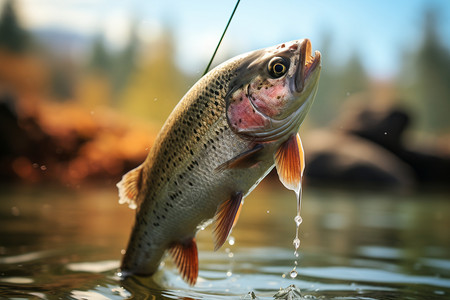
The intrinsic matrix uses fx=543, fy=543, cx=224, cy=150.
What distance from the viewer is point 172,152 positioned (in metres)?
3.49

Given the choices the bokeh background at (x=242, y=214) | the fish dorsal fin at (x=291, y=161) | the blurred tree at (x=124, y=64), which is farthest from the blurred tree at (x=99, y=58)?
the fish dorsal fin at (x=291, y=161)

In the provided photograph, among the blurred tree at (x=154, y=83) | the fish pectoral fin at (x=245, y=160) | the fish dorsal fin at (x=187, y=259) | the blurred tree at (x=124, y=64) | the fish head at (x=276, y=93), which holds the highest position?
the blurred tree at (x=124, y=64)

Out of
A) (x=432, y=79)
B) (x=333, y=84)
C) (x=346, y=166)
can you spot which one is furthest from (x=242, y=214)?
(x=333, y=84)

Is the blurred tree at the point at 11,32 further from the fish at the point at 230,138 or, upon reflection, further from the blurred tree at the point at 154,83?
the fish at the point at 230,138

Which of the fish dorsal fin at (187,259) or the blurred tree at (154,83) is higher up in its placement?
the blurred tree at (154,83)

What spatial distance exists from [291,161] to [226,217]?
0.53 m

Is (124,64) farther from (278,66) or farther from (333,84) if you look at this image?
(278,66)

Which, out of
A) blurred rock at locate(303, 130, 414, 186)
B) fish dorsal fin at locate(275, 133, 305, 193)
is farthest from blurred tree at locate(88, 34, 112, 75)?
fish dorsal fin at locate(275, 133, 305, 193)

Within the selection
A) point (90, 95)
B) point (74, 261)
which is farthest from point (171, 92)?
point (74, 261)

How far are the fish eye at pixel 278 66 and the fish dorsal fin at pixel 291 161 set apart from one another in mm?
386

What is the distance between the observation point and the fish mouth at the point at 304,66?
3111 millimetres

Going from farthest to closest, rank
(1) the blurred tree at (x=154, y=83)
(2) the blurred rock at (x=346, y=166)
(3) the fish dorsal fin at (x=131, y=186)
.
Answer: (1) the blurred tree at (x=154, y=83)
(2) the blurred rock at (x=346, y=166)
(3) the fish dorsal fin at (x=131, y=186)

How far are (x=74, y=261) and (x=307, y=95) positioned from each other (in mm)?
2936

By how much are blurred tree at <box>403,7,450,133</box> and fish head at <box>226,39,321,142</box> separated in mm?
88952
